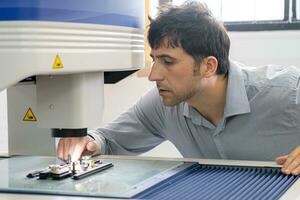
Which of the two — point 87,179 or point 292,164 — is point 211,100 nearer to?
point 292,164

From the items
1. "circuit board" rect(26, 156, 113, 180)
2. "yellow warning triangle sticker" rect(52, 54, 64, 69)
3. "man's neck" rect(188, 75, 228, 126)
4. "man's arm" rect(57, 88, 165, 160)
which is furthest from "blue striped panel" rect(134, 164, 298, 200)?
"man's arm" rect(57, 88, 165, 160)

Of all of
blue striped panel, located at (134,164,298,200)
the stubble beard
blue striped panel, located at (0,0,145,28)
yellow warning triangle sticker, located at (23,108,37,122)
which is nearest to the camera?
blue striped panel, located at (0,0,145,28)

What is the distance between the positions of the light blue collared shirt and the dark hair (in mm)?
98

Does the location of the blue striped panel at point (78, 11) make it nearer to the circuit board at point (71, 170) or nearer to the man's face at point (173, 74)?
the circuit board at point (71, 170)

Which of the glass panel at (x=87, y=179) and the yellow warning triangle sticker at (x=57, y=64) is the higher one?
the yellow warning triangle sticker at (x=57, y=64)

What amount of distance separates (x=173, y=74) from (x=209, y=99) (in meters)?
0.18

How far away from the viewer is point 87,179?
1157 millimetres

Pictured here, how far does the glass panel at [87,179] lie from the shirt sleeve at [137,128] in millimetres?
383

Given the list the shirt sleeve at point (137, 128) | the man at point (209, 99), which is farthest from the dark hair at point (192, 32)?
the shirt sleeve at point (137, 128)

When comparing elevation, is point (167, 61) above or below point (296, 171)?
above

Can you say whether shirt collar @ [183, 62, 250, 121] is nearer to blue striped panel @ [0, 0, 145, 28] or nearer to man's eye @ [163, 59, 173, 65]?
man's eye @ [163, 59, 173, 65]

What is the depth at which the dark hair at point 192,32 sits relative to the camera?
1.66 meters

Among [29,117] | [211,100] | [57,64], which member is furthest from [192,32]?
[57,64]

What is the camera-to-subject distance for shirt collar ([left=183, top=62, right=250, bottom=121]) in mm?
1622
